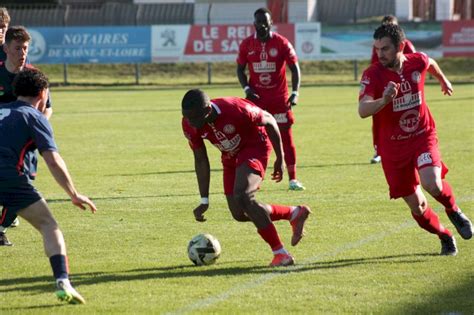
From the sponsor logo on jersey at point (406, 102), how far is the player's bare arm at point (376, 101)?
13 cm

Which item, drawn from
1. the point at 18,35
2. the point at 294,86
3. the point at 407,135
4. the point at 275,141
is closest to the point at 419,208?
the point at 407,135

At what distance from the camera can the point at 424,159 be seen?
828cm

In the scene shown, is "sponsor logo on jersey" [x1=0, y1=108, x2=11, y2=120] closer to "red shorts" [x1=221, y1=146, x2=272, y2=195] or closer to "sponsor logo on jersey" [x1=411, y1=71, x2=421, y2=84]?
"red shorts" [x1=221, y1=146, x2=272, y2=195]

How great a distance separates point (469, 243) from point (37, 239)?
3.96m

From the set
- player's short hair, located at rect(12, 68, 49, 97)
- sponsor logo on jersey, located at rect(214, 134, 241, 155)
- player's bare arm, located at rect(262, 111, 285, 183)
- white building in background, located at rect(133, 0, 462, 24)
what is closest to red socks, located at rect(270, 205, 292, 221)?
player's bare arm, located at rect(262, 111, 285, 183)

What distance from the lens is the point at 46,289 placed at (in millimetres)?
7426

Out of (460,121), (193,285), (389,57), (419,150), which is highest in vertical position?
(389,57)

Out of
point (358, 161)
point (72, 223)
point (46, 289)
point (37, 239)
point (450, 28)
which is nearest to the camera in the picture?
point (46, 289)

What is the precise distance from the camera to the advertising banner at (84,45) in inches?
1436

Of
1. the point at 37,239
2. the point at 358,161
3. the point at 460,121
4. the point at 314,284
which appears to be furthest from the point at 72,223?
the point at 460,121

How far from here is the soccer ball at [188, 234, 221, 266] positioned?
8.23 metres

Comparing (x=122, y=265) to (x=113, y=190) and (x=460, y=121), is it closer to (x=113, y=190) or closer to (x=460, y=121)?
(x=113, y=190)

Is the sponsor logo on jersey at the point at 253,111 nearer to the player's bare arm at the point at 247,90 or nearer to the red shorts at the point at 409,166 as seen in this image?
the red shorts at the point at 409,166

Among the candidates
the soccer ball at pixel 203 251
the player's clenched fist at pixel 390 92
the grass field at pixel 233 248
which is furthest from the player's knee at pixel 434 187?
the soccer ball at pixel 203 251
